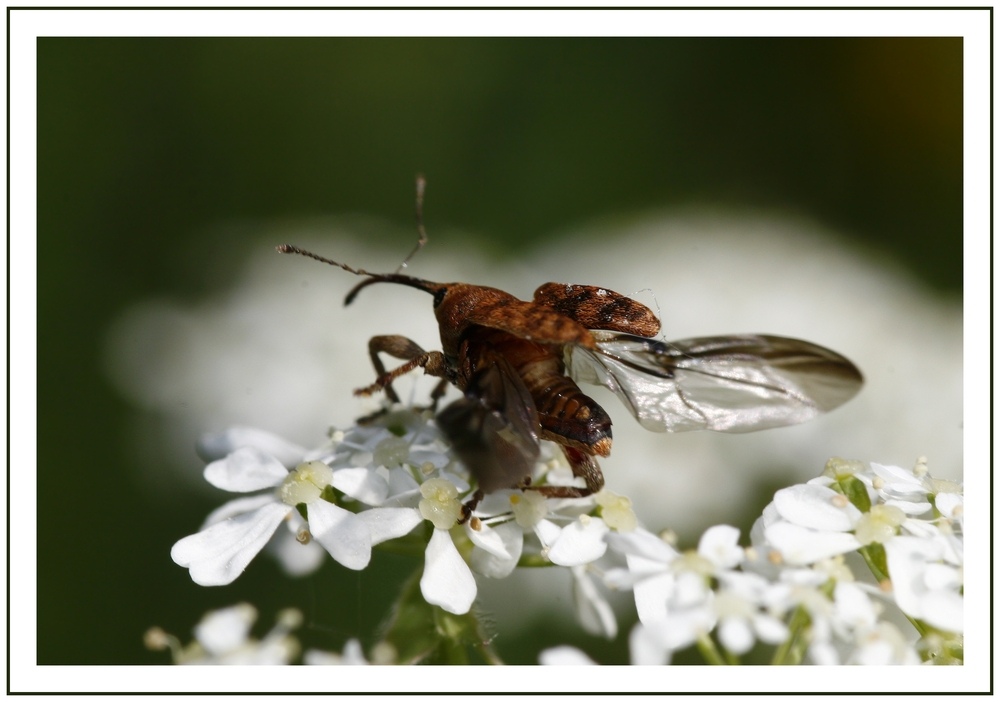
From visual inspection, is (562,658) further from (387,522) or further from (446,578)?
(387,522)

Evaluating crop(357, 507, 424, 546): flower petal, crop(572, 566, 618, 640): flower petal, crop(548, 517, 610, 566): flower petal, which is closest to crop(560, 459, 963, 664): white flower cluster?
crop(548, 517, 610, 566): flower petal

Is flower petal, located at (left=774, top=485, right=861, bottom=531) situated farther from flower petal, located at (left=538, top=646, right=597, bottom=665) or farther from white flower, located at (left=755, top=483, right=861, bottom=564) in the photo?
flower petal, located at (left=538, top=646, right=597, bottom=665)

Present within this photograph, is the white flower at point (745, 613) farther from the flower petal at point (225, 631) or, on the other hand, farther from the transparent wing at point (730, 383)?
the flower petal at point (225, 631)

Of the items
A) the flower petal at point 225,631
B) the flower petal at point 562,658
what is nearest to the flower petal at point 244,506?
the flower petal at point 225,631

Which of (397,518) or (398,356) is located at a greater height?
(398,356)

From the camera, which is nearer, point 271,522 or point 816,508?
point 816,508

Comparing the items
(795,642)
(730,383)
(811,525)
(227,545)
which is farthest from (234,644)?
(730,383)
